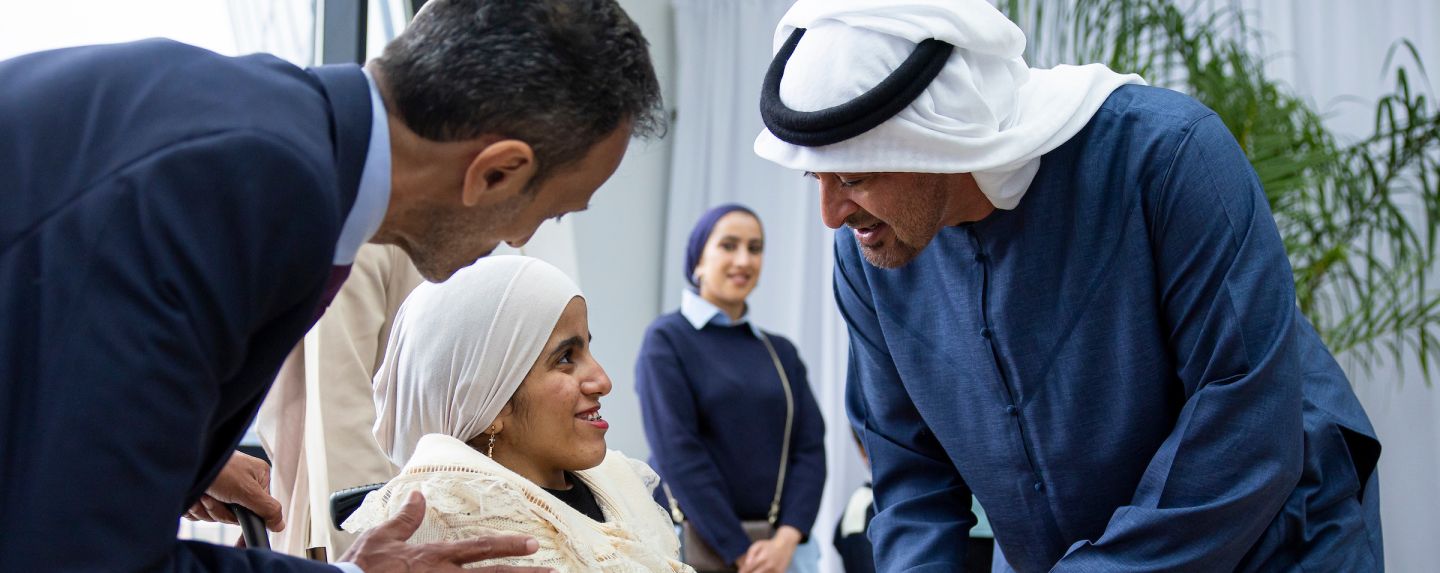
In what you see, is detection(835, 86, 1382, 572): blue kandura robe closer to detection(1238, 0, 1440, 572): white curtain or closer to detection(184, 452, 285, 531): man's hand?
detection(184, 452, 285, 531): man's hand

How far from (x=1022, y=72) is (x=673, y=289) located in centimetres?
467

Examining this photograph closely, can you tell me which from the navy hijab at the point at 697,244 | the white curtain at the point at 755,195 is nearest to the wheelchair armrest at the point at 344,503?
the navy hijab at the point at 697,244

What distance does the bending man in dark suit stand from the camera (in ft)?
3.20

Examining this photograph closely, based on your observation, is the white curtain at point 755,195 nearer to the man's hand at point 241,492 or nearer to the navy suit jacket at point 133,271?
the man's hand at point 241,492

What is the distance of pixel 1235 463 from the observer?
169cm

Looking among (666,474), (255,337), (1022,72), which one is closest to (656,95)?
(255,337)

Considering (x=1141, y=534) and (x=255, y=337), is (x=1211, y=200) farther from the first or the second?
(x=255, y=337)

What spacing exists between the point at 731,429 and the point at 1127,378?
2360 millimetres

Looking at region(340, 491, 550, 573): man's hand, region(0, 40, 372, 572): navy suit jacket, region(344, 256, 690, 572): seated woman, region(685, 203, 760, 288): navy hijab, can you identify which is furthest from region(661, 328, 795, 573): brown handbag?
region(0, 40, 372, 572): navy suit jacket

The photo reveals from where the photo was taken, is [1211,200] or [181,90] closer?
[181,90]

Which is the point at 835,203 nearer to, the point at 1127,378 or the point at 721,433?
the point at 1127,378

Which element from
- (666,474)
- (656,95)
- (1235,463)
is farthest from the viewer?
(666,474)

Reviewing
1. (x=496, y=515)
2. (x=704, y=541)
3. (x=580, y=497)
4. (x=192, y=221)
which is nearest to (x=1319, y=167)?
(x=704, y=541)

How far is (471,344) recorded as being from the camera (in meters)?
2.04
